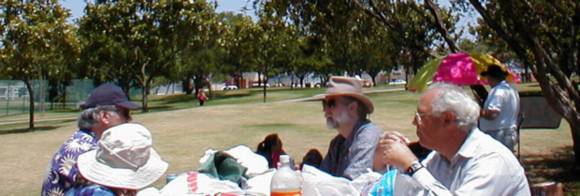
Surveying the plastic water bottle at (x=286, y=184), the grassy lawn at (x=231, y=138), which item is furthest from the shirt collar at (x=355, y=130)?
the grassy lawn at (x=231, y=138)

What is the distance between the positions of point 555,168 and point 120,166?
35.6 feet

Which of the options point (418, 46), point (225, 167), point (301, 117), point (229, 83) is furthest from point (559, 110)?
point (229, 83)

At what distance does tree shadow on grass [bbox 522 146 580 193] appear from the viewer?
11468mm

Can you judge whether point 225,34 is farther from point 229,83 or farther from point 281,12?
point 229,83

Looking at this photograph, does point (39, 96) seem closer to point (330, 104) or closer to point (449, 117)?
point (330, 104)

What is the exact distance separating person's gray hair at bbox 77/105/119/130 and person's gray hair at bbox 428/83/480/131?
6.93ft

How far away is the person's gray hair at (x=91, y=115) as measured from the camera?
4.54 m

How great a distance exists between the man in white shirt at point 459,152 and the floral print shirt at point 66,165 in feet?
5.95

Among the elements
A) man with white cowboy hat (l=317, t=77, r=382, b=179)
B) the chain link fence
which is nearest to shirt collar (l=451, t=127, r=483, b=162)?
man with white cowboy hat (l=317, t=77, r=382, b=179)

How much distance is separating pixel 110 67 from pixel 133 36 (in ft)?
27.1

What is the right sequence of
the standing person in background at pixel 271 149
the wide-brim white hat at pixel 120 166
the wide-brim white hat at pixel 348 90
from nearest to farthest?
the wide-brim white hat at pixel 120 166
the wide-brim white hat at pixel 348 90
the standing person in background at pixel 271 149

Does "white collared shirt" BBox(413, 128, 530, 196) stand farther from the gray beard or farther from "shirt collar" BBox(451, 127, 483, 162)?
the gray beard

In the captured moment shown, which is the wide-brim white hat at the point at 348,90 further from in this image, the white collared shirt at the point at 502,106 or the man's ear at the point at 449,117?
the white collared shirt at the point at 502,106

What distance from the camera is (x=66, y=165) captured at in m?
4.24
